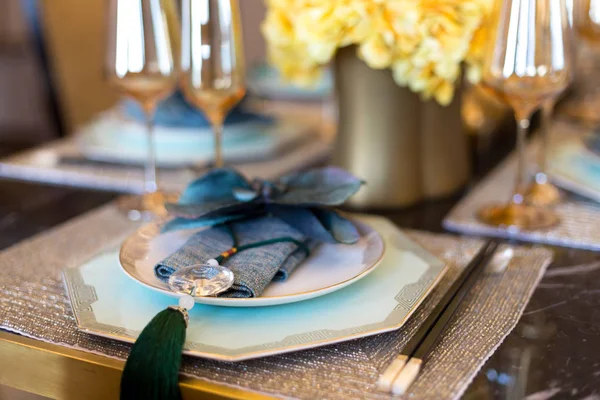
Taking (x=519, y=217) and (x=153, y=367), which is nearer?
(x=153, y=367)

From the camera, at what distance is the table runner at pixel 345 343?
483 millimetres

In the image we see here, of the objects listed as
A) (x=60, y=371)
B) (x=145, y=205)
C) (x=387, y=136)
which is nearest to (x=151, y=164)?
(x=145, y=205)

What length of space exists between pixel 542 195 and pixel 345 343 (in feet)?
1.51

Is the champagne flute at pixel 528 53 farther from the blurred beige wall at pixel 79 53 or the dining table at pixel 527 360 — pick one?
the blurred beige wall at pixel 79 53

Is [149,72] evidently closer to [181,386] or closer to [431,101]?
[431,101]

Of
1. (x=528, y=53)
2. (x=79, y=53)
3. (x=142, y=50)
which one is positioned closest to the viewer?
(x=528, y=53)

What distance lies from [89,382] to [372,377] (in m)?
0.22

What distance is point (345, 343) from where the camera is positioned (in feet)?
1.75

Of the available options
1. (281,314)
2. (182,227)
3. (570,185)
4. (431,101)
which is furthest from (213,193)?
(570,185)

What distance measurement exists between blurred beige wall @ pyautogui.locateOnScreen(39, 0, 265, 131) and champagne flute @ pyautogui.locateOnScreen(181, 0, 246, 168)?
1.95 m

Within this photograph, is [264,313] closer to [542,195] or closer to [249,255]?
[249,255]

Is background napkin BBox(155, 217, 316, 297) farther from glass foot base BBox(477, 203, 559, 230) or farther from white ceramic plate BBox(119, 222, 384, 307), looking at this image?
glass foot base BBox(477, 203, 559, 230)

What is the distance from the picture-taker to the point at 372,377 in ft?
1.60

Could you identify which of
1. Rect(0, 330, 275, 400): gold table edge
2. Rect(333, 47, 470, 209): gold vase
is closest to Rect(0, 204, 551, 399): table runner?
Rect(0, 330, 275, 400): gold table edge
